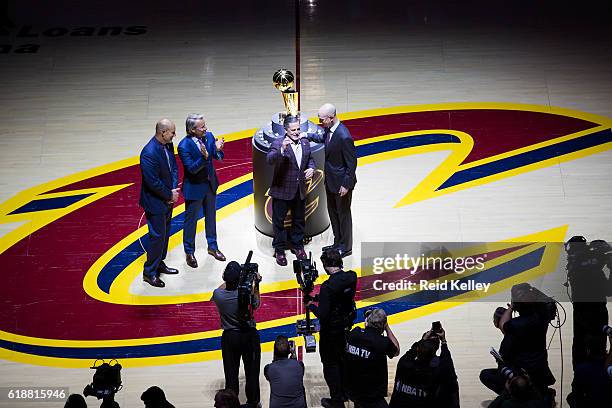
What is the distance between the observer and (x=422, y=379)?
8.76m

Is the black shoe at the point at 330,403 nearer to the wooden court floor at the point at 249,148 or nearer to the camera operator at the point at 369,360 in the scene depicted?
the wooden court floor at the point at 249,148

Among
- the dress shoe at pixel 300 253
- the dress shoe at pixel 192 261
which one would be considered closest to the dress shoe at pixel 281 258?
the dress shoe at pixel 300 253

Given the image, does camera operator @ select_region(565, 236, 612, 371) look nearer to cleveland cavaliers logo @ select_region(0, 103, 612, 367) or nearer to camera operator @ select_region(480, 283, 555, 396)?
camera operator @ select_region(480, 283, 555, 396)

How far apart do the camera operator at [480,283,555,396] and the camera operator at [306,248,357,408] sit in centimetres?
Answer: 127

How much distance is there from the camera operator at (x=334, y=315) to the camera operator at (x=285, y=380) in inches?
26.1

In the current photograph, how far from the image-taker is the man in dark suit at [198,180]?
36.4 feet

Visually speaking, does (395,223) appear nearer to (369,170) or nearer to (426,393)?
(369,170)

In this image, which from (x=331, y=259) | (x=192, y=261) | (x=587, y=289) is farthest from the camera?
(x=192, y=261)

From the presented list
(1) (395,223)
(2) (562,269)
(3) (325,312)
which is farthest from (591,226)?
(3) (325,312)

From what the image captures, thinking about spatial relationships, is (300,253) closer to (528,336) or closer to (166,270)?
(166,270)

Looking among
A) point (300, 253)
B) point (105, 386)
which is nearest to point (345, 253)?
point (300, 253)

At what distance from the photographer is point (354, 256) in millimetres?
11836

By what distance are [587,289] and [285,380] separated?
2.84 m

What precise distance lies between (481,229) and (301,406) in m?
3.82
